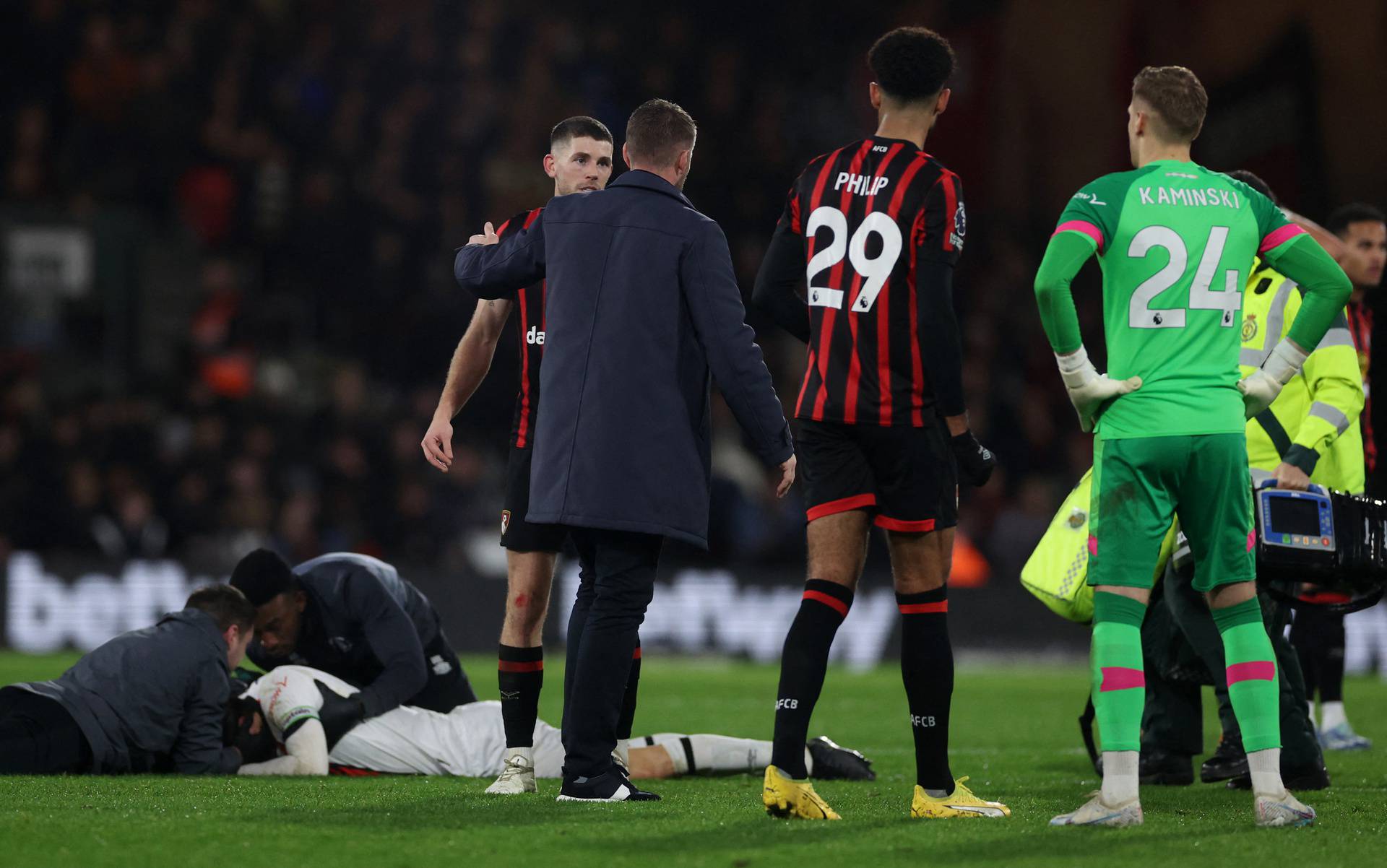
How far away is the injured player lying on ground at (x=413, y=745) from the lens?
6.29 metres

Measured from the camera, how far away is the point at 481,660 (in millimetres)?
13109

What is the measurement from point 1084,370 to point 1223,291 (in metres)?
0.46

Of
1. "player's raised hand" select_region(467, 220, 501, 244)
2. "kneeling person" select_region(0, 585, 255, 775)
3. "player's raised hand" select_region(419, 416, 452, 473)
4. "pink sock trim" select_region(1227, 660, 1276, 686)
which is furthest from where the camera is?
"kneeling person" select_region(0, 585, 255, 775)

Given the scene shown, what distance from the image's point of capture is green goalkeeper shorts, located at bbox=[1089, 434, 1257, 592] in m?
4.57

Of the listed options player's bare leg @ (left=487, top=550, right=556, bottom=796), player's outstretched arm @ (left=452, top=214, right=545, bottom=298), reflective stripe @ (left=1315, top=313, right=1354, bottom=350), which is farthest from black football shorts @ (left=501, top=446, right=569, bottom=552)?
reflective stripe @ (left=1315, top=313, right=1354, bottom=350)

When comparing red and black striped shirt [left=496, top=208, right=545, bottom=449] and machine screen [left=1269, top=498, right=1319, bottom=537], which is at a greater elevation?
red and black striped shirt [left=496, top=208, right=545, bottom=449]

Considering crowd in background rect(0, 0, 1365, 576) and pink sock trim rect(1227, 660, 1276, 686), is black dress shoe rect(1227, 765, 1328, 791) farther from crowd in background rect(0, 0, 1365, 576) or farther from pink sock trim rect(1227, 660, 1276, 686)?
crowd in background rect(0, 0, 1365, 576)

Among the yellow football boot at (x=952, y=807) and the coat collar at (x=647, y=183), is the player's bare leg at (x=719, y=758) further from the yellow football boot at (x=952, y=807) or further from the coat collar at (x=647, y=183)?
the coat collar at (x=647, y=183)

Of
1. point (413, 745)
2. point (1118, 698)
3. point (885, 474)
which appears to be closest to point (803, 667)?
point (885, 474)

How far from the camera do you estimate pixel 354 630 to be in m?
6.80

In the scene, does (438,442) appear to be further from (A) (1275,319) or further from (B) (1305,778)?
(B) (1305,778)

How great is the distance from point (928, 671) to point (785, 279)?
1188 mm

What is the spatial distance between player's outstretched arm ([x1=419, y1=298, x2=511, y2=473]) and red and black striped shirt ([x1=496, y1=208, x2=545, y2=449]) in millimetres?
111

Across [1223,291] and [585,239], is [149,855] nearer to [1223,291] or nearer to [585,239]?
[585,239]
